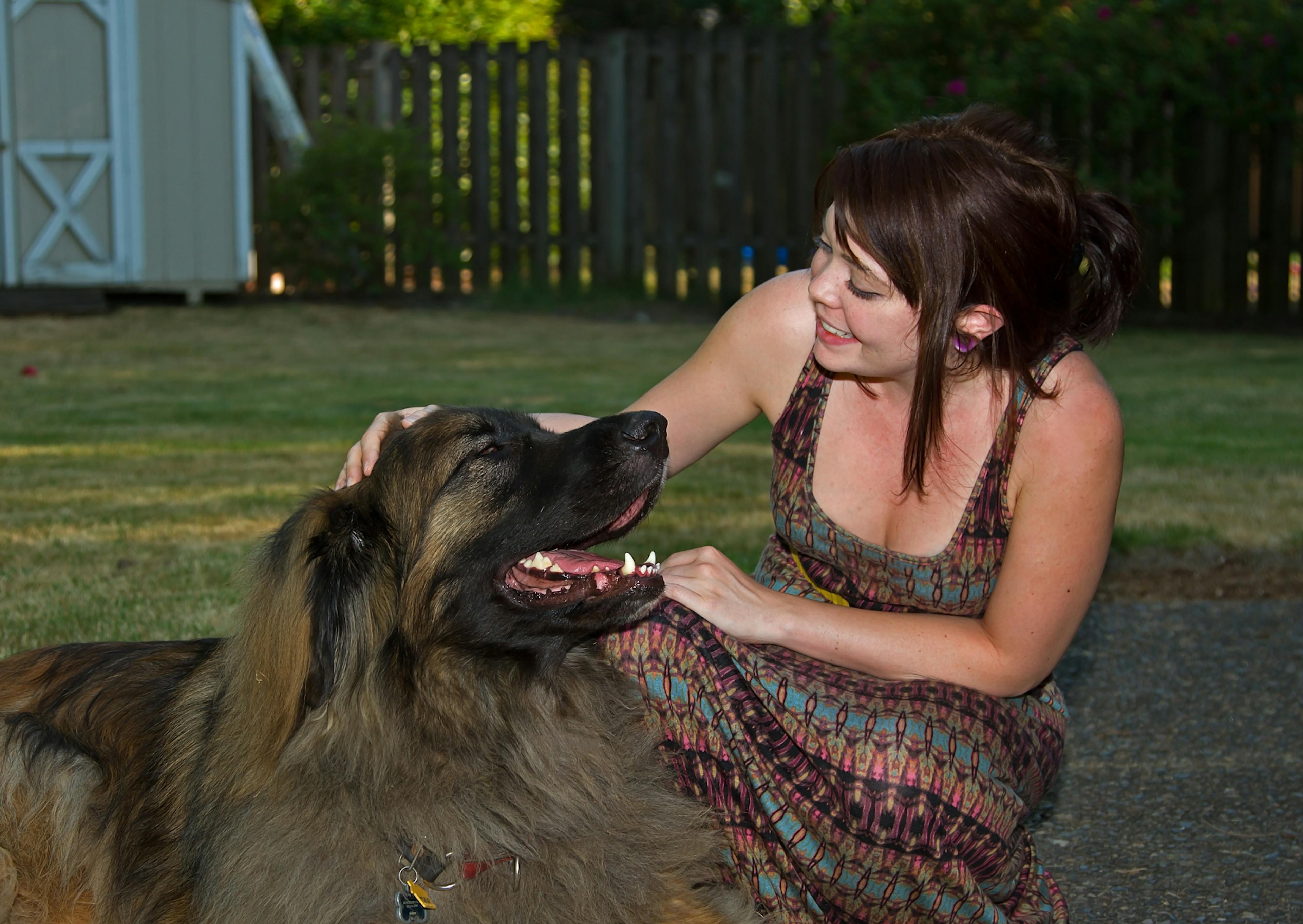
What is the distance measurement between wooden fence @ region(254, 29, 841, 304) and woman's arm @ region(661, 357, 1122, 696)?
33.0ft

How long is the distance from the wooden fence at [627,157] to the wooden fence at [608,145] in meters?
0.02

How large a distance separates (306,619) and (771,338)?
1.40 m

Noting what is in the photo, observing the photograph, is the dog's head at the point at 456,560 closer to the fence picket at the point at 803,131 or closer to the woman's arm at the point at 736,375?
the woman's arm at the point at 736,375

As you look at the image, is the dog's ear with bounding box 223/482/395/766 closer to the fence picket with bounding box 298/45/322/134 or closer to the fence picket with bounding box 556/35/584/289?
the fence picket with bounding box 556/35/584/289

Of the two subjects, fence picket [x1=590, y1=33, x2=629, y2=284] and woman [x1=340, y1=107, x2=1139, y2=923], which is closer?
woman [x1=340, y1=107, x2=1139, y2=923]

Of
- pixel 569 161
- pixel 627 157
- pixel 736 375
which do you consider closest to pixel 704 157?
pixel 627 157

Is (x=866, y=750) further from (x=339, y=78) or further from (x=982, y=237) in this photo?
(x=339, y=78)

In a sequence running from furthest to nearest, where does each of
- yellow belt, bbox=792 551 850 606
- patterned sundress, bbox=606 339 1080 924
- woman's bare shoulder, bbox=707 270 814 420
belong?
woman's bare shoulder, bbox=707 270 814 420
yellow belt, bbox=792 551 850 606
patterned sundress, bbox=606 339 1080 924

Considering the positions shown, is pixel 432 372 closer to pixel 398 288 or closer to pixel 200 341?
pixel 200 341

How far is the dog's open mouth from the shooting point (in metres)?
2.61

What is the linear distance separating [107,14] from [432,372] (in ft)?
16.5

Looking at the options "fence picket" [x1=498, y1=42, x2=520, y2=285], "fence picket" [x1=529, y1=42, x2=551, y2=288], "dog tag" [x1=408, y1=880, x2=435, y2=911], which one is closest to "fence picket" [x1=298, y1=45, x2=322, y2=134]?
"fence picket" [x1=498, y1=42, x2=520, y2=285]

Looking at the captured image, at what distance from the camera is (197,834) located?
2561mm

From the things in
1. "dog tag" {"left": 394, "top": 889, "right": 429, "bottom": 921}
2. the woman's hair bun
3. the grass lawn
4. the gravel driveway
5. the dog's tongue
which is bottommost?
the gravel driveway
